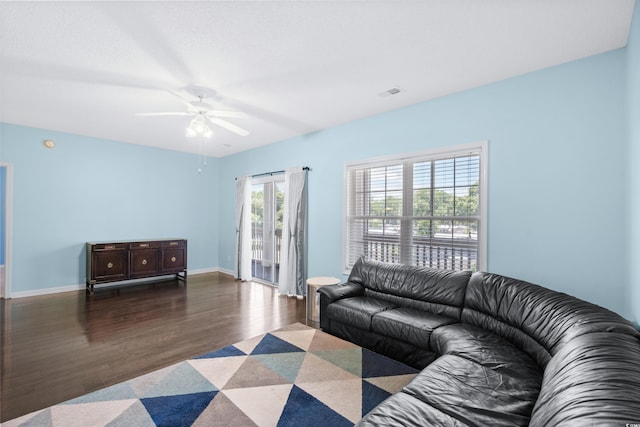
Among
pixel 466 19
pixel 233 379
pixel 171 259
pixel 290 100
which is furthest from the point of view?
pixel 171 259

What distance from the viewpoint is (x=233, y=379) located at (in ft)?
8.20

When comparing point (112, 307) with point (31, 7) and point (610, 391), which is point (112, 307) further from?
point (610, 391)

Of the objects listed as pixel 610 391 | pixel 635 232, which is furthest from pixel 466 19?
pixel 610 391

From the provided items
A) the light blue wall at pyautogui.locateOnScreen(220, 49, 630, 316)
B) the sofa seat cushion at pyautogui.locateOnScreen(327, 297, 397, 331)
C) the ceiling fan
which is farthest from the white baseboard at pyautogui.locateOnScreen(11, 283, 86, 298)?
the light blue wall at pyautogui.locateOnScreen(220, 49, 630, 316)

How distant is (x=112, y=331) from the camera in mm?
3545

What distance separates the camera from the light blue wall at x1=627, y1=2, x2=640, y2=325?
1.99m

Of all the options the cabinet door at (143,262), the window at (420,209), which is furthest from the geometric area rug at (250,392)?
the cabinet door at (143,262)

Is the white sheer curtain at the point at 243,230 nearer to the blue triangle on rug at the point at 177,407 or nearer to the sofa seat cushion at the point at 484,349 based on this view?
the blue triangle on rug at the point at 177,407

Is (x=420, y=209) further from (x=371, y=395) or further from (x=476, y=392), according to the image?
(x=476, y=392)

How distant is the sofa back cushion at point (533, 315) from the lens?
180 centimetres

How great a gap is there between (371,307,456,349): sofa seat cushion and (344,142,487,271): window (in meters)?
0.91

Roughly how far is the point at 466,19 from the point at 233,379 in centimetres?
335

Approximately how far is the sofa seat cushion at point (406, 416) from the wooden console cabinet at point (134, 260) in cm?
551

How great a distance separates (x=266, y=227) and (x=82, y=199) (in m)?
3.35
